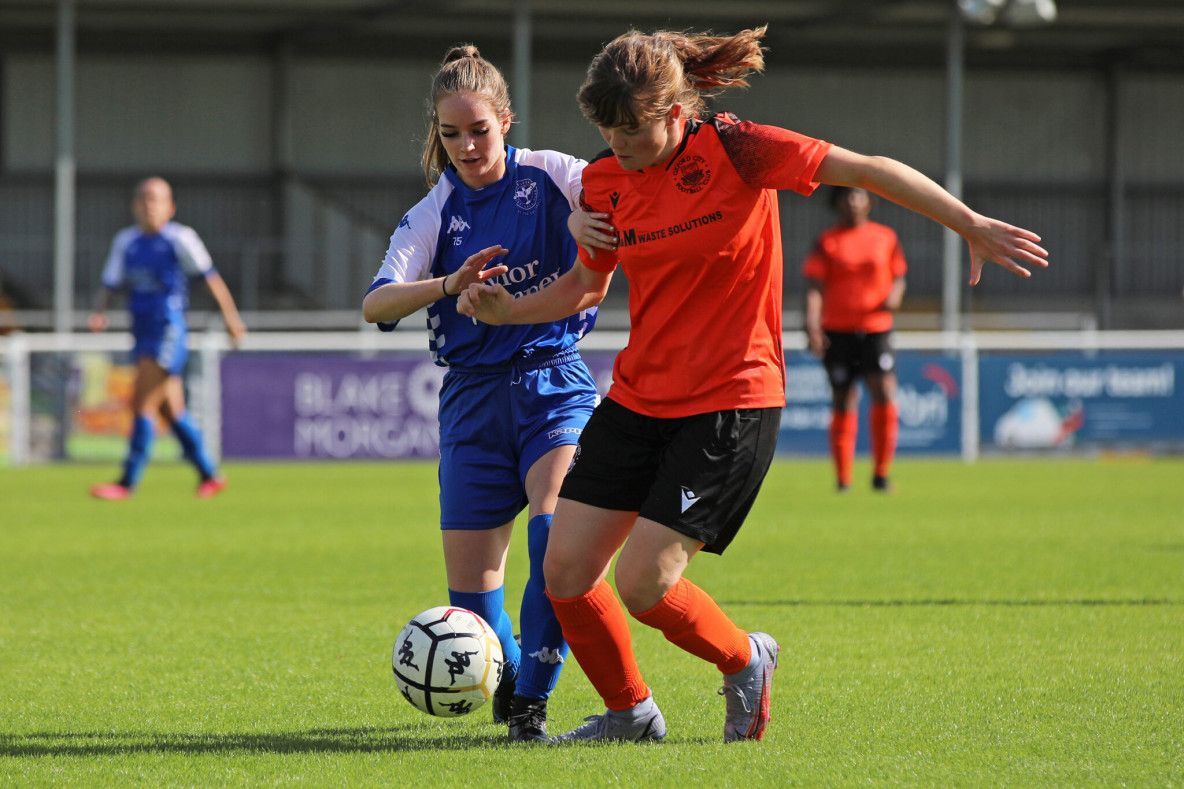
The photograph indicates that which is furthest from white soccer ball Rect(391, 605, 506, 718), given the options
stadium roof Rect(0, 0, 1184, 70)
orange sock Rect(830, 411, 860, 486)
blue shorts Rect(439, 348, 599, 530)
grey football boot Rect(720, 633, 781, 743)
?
stadium roof Rect(0, 0, 1184, 70)

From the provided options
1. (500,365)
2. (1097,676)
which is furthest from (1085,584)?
(500,365)

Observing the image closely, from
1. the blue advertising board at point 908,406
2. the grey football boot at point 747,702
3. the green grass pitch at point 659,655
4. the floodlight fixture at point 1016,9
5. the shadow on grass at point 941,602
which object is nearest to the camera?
the green grass pitch at point 659,655

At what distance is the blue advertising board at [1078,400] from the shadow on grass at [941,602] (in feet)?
36.5

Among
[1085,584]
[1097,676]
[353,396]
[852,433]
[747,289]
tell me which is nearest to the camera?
[747,289]

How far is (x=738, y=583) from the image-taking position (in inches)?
305

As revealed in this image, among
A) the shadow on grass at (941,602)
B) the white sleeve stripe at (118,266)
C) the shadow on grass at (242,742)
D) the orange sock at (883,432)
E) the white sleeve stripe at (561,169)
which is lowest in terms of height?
the shadow on grass at (242,742)

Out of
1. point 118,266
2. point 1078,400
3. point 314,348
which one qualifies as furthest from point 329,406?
point 1078,400

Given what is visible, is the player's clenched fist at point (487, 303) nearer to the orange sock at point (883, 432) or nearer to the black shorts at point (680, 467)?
the black shorts at point (680, 467)


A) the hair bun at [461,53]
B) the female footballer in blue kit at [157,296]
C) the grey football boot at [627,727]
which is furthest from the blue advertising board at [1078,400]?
the grey football boot at [627,727]

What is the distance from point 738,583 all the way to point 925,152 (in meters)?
25.0

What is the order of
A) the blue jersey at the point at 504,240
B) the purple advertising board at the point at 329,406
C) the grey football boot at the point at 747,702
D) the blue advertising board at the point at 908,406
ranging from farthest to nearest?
the blue advertising board at the point at 908,406
the purple advertising board at the point at 329,406
the blue jersey at the point at 504,240
the grey football boot at the point at 747,702

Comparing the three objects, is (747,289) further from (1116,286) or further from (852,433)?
(1116,286)

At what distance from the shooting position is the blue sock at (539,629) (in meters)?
4.52

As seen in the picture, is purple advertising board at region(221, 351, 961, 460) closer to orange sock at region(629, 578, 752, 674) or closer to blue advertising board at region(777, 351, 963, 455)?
blue advertising board at region(777, 351, 963, 455)
